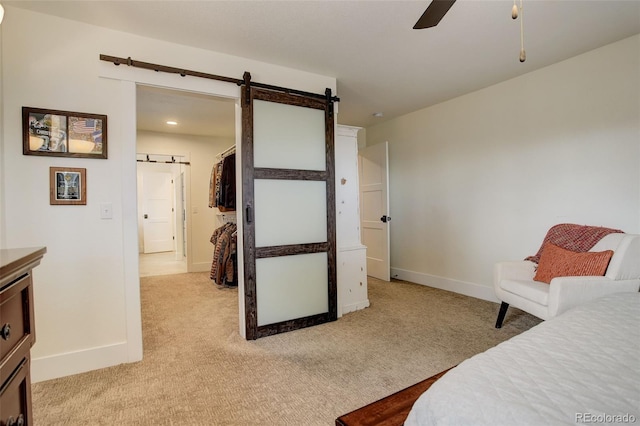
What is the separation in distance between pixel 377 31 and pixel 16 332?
265 cm

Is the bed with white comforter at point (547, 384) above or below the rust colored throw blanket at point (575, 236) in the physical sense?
below

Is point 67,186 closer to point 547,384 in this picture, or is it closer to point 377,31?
point 377,31

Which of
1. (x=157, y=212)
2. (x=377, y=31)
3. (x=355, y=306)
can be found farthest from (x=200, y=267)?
(x=377, y=31)

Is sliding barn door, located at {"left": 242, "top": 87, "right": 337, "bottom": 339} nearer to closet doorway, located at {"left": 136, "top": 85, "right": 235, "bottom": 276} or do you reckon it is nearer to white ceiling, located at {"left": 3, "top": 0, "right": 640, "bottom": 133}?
white ceiling, located at {"left": 3, "top": 0, "right": 640, "bottom": 133}

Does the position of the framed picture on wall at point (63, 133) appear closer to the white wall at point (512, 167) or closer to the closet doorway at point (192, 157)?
the closet doorway at point (192, 157)

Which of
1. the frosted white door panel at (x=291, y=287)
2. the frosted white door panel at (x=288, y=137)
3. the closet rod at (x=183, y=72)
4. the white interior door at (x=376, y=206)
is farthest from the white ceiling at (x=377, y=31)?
the frosted white door panel at (x=291, y=287)

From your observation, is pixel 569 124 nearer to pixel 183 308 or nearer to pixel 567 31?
pixel 567 31

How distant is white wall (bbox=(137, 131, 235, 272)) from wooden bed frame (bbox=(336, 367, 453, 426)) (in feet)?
16.7

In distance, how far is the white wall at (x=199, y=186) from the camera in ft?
18.3

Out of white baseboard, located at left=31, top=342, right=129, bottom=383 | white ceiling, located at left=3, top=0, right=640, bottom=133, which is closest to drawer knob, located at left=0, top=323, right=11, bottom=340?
white baseboard, located at left=31, top=342, right=129, bottom=383

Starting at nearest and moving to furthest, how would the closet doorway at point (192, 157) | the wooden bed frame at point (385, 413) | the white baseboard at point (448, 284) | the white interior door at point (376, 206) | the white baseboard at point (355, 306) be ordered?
1. the wooden bed frame at point (385, 413)
2. the white baseboard at point (355, 306)
3. the white baseboard at point (448, 284)
4. the white interior door at point (376, 206)
5. the closet doorway at point (192, 157)

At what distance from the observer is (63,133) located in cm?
217

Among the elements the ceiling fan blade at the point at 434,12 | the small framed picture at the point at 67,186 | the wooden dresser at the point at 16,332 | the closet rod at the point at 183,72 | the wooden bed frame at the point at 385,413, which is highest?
the closet rod at the point at 183,72

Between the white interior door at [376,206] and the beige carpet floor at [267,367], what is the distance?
1.22 metres
